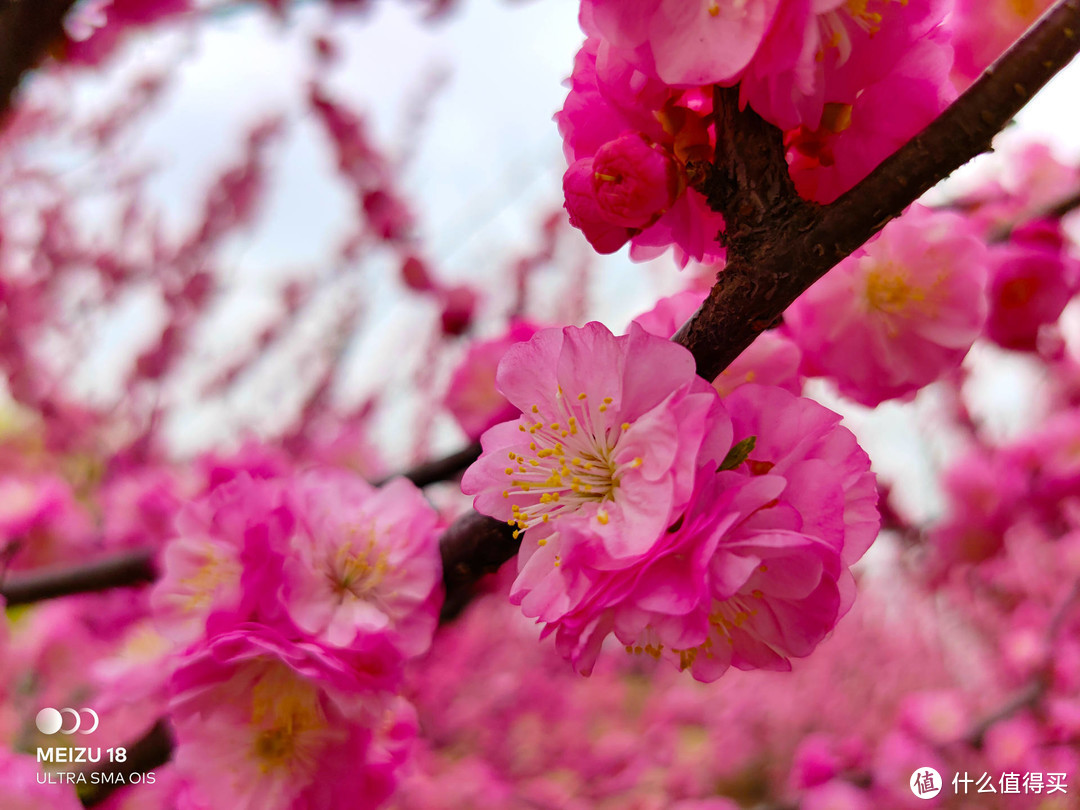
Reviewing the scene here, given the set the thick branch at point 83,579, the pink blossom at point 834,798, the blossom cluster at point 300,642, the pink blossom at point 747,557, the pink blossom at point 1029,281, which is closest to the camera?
the pink blossom at point 747,557

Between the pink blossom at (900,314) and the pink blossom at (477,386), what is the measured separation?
314mm

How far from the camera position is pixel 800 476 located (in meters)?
0.32

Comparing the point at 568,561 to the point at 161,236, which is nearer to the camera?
the point at 568,561

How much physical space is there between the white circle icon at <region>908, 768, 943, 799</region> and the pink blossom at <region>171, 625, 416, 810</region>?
1019mm

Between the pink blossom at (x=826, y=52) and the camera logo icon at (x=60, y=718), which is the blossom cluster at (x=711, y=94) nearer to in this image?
the pink blossom at (x=826, y=52)

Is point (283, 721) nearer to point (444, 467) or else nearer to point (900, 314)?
point (444, 467)

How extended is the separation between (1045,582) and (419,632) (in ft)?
8.74

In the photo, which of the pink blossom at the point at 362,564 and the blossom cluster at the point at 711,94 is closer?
the blossom cluster at the point at 711,94

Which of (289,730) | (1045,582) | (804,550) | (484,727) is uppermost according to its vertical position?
(804,550)

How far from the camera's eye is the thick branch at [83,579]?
2.86ft

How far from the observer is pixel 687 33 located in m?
0.30

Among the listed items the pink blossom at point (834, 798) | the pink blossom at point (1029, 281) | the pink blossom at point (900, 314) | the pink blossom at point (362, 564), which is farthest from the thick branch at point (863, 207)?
the pink blossom at point (834, 798)

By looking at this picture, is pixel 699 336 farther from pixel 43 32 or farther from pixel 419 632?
pixel 43 32

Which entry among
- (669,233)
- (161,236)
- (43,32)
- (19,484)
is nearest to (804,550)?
(669,233)
